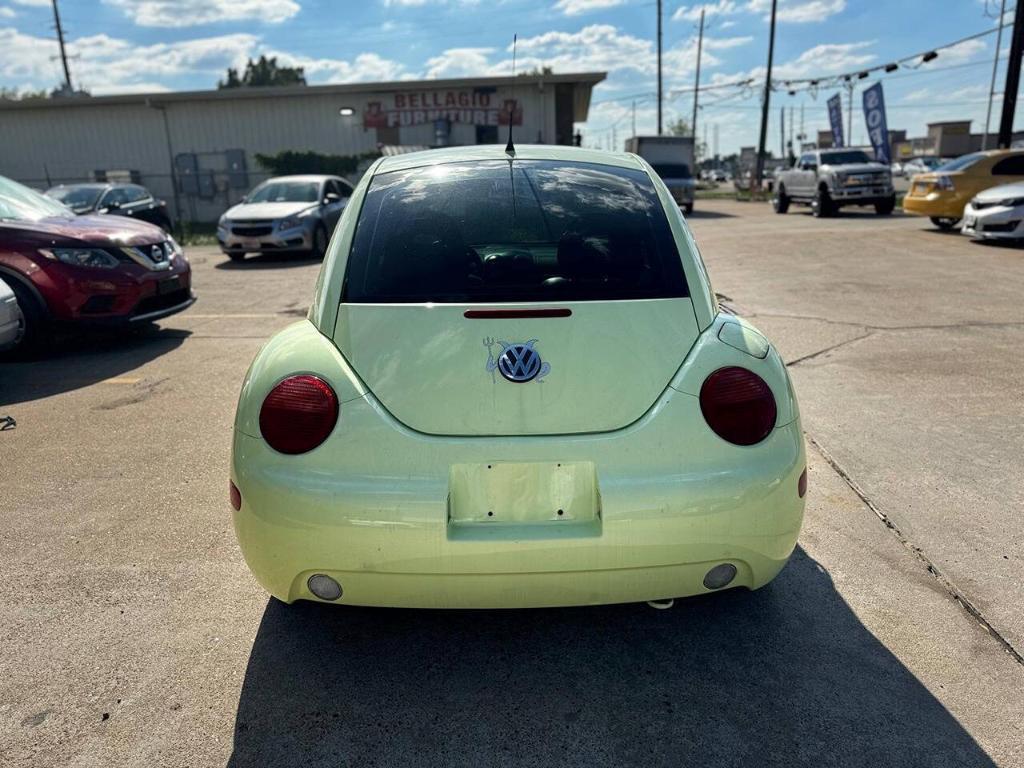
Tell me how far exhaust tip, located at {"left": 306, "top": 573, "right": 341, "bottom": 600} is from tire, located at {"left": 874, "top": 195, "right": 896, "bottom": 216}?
2270cm

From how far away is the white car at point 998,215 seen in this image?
12773 millimetres

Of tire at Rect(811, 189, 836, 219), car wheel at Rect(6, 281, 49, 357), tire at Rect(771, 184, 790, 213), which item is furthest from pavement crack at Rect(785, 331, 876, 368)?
tire at Rect(771, 184, 790, 213)

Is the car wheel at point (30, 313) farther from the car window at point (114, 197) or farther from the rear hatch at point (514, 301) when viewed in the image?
the car window at point (114, 197)

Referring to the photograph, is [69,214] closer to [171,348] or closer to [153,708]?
[171,348]

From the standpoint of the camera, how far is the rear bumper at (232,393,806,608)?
2.22 m

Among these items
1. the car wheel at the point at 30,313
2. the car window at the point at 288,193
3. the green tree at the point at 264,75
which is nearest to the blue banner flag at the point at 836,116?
the car window at the point at 288,193

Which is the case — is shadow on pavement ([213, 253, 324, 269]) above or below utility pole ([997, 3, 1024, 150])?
below

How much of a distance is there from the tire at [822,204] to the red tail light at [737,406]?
21342 mm

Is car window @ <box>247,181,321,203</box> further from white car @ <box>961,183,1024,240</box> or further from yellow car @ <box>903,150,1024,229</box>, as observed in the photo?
yellow car @ <box>903,150,1024,229</box>

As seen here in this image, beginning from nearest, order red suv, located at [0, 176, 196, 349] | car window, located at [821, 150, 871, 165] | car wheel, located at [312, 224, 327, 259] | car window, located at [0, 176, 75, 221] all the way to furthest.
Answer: red suv, located at [0, 176, 196, 349] → car window, located at [0, 176, 75, 221] → car wheel, located at [312, 224, 327, 259] → car window, located at [821, 150, 871, 165]

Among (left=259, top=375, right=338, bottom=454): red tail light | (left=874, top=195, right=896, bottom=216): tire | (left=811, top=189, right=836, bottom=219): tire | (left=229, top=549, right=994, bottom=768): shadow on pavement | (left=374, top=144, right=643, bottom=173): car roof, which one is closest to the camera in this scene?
(left=229, top=549, right=994, bottom=768): shadow on pavement

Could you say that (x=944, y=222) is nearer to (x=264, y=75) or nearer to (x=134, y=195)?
(x=134, y=195)

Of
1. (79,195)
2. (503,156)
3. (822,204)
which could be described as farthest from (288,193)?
(822,204)

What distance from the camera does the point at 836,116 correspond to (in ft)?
126
